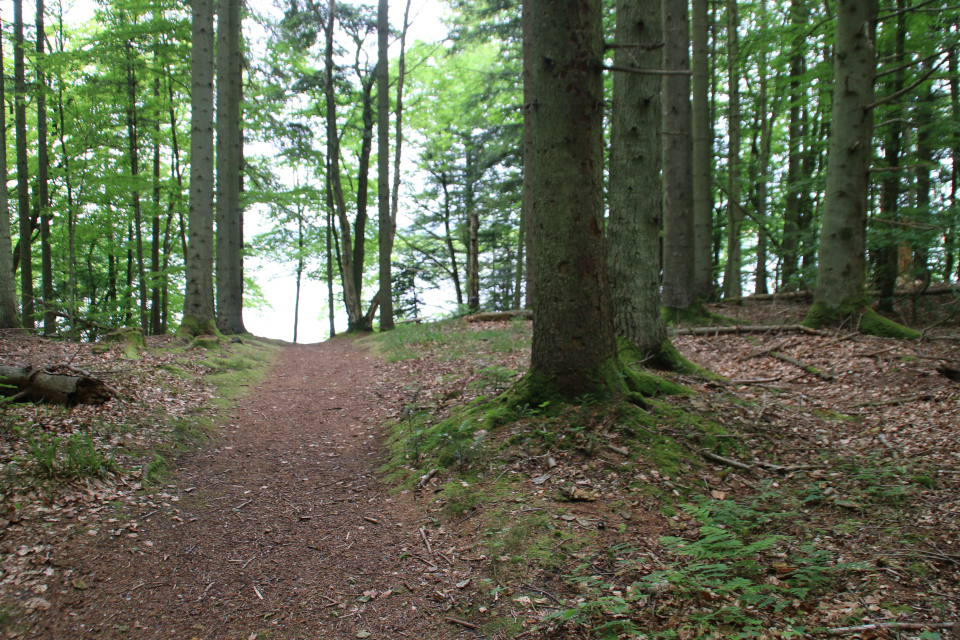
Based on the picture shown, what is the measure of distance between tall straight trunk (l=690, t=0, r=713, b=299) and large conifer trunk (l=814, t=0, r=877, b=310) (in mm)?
3362

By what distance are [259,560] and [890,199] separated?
486 inches

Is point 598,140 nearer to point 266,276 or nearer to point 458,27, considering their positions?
point 458,27

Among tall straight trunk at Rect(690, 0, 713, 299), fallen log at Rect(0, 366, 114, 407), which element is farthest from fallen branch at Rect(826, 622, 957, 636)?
tall straight trunk at Rect(690, 0, 713, 299)

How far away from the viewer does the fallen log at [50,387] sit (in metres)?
5.05

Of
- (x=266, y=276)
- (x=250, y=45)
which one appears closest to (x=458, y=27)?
(x=250, y=45)

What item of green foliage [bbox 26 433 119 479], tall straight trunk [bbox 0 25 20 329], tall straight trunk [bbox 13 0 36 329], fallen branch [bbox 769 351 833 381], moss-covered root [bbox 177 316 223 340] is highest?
tall straight trunk [bbox 13 0 36 329]

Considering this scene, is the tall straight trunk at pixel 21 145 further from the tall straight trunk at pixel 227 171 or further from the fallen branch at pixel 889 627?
the fallen branch at pixel 889 627

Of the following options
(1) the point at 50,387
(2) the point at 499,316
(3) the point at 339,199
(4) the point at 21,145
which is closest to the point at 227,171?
(3) the point at 339,199

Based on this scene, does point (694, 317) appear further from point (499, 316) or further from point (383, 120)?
point (383, 120)

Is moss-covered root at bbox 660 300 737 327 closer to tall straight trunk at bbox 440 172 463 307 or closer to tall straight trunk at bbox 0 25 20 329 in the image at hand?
tall straight trunk at bbox 0 25 20 329

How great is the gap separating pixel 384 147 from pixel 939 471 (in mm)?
13953

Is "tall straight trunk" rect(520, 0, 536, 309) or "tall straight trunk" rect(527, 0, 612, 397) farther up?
"tall straight trunk" rect(520, 0, 536, 309)

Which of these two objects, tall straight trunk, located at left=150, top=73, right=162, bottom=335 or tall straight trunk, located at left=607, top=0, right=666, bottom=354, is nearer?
tall straight trunk, located at left=607, top=0, right=666, bottom=354

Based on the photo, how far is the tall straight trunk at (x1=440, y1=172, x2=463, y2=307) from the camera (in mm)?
22906
